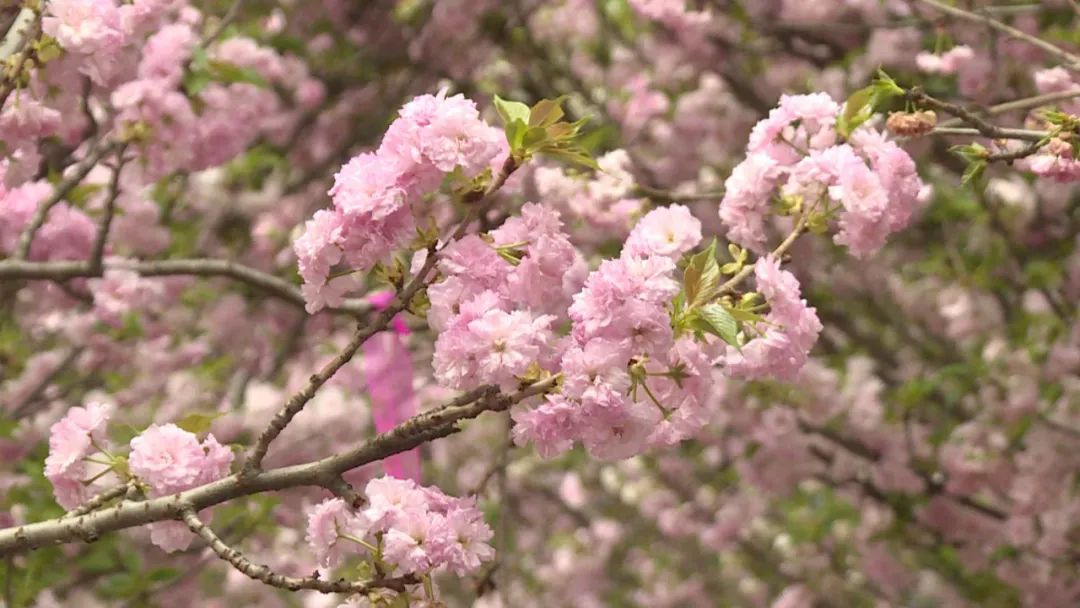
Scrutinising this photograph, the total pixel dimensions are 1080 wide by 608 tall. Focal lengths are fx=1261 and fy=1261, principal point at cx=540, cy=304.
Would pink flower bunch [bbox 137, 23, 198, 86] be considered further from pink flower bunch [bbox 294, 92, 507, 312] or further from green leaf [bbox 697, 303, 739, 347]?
green leaf [bbox 697, 303, 739, 347]

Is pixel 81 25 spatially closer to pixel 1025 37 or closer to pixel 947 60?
pixel 1025 37

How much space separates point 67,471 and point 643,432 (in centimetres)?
82

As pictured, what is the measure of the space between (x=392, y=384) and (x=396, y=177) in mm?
498

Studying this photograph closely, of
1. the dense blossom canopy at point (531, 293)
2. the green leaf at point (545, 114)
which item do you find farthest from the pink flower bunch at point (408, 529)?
the green leaf at point (545, 114)

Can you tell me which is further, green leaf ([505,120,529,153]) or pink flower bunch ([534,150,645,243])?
pink flower bunch ([534,150,645,243])

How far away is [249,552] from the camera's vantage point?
159 inches

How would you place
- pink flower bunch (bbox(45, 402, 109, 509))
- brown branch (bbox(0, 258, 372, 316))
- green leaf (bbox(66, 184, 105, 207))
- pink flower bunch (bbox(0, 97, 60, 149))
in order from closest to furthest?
pink flower bunch (bbox(45, 402, 109, 509))
pink flower bunch (bbox(0, 97, 60, 149))
brown branch (bbox(0, 258, 372, 316))
green leaf (bbox(66, 184, 105, 207))

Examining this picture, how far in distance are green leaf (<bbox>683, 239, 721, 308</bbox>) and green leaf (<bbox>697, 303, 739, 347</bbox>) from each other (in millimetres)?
25

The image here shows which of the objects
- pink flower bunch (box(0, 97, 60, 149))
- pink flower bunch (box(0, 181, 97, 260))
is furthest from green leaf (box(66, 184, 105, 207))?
pink flower bunch (box(0, 97, 60, 149))

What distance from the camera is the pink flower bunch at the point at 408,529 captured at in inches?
57.8

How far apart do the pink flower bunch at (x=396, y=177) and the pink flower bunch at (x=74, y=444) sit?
0.45 meters

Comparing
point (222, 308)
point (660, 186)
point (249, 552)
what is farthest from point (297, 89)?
point (249, 552)

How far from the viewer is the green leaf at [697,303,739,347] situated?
1.42 m

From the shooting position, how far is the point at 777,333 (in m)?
1.61
